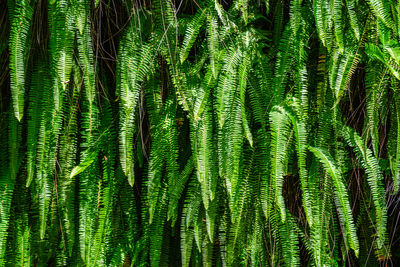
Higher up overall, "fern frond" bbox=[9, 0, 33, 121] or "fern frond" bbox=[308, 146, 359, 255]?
"fern frond" bbox=[9, 0, 33, 121]

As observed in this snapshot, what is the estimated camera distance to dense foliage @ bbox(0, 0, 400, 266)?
1.33 metres

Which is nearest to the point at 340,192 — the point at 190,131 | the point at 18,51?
the point at 190,131

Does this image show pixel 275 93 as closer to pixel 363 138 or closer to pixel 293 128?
pixel 293 128

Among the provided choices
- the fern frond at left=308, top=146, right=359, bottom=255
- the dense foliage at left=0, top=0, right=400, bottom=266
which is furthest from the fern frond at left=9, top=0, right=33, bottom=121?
the fern frond at left=308, top=146, right=359, bottom=255

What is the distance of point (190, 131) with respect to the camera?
1.36 meters

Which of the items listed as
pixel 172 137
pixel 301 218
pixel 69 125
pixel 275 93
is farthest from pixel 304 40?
pixel 69 125

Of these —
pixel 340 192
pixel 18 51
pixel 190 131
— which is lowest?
pixel 340 192

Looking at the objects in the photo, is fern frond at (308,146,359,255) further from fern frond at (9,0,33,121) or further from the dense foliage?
fern frond at (9,0,33,121)

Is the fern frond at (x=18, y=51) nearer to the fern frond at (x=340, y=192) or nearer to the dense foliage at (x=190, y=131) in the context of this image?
the dense foliage at (x=190, y=131)

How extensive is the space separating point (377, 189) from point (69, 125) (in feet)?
3.66

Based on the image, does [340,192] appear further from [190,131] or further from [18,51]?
[18,51]

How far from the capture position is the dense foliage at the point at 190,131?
1331mm

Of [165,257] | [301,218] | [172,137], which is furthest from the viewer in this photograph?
[301,218]

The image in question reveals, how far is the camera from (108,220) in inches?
58.6
